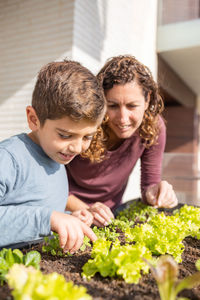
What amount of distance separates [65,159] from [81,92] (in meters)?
0.24

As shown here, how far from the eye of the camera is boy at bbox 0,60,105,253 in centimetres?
72

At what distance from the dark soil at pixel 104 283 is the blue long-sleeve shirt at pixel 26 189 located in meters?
0.09

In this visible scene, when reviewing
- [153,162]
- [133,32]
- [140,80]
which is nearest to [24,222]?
[140,80]

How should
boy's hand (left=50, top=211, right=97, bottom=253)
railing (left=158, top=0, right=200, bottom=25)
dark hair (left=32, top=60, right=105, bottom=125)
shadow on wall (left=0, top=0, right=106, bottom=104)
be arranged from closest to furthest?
boy's hand (left=50, top=211, right=97, bottom=253) → dark hair (left=32, top=60, right=105, bottom=125) → shadow on wall (left=0, top=0, right=106, bottom=104) → railing (left=158, top=0, right=200, bottom=25)

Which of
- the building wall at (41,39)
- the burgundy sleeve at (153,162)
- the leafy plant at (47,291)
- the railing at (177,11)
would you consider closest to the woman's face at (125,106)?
the burgundy sleeve at (153,162)

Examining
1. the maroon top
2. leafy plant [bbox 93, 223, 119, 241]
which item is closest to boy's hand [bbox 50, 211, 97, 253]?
leafy plant [bbox 93, 223, 119, 241]

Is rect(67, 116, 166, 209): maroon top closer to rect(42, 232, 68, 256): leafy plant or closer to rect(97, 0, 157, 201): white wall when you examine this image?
rect(42, 232, 68, 256): leafy plant

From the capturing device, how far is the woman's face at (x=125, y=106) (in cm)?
119

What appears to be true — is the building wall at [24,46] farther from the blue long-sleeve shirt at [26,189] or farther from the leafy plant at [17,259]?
the leafy plant at [17,259]

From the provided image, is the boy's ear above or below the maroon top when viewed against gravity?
above

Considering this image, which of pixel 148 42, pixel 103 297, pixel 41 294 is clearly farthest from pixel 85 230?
pixel 148 42

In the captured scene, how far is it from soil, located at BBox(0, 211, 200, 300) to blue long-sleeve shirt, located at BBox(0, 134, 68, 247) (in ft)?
0.30

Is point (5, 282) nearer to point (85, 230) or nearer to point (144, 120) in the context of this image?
point (85, 230)

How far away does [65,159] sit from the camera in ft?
3.10
